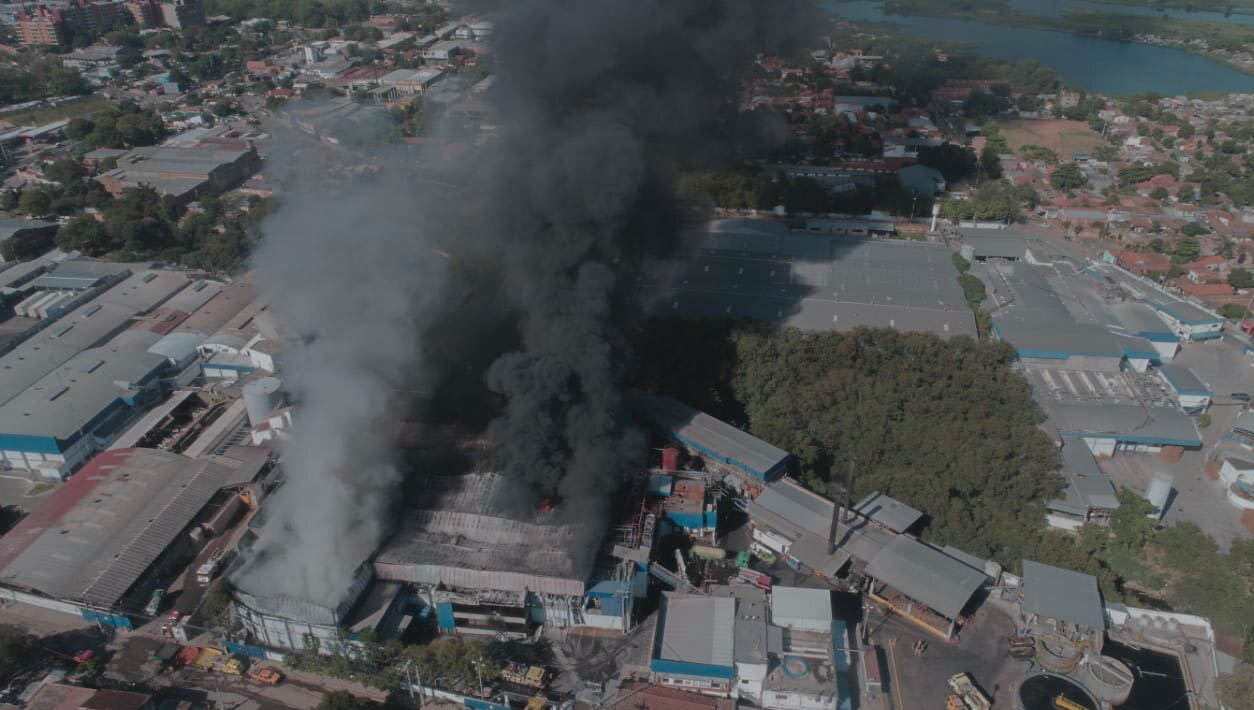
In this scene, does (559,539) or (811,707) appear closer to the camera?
(811,707)

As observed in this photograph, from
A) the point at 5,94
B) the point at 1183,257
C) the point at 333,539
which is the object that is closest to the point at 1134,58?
the point at 1183,257

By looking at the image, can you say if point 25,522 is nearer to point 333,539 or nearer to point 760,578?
point 333,539

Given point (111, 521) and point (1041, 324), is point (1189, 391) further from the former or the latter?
point (111, 521)

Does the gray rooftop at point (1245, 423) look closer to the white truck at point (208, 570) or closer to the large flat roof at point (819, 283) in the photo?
the large flat roof at point (819, 283)

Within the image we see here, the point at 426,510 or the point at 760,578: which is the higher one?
the point at 426,510

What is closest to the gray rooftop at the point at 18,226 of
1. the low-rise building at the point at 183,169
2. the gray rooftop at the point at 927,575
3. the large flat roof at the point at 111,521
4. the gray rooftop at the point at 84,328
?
the low-rise building at the point at 183,169

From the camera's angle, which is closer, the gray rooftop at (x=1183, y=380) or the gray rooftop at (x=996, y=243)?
the gray rooftop at (x=1183, y=380)

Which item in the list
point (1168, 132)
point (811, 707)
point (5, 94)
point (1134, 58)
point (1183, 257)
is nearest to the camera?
point (811, 707)

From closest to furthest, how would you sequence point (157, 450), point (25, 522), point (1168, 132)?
1. point (25, 522)
2. point (157, 450)
3. point (1168, 132)
